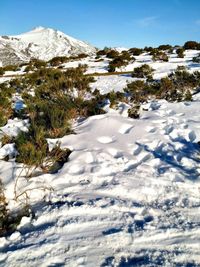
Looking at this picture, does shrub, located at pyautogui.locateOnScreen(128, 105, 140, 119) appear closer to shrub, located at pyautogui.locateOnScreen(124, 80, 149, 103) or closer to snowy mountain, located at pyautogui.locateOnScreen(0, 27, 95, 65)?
shrub, located at pyautogui.locateOnScreen(124, 80, 149, 103)

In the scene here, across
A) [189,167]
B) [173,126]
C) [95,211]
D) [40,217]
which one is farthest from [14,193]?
[173,126]

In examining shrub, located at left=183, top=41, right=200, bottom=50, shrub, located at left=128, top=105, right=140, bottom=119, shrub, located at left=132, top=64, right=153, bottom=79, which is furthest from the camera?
shrub, located at left=183, top=41, right=200, bottom=50

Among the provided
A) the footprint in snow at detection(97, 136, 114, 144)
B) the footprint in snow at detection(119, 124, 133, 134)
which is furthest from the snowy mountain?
the footprint in snow at detection(97, 136, 114, 144)

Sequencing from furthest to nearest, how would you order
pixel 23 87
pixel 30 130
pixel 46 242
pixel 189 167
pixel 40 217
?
1. pixel 23 87
2. pixel 30 130
3. pixel 189 167
4. pixel 40 217
5. pixel 46 242

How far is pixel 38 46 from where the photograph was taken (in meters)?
120

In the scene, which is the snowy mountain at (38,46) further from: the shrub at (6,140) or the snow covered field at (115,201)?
the snow covered field at (115,201)

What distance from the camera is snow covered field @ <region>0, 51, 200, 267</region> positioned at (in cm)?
374

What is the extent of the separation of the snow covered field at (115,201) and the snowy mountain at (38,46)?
86235 millimetres

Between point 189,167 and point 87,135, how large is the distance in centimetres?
258

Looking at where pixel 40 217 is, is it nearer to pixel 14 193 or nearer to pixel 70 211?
pixel 70 211

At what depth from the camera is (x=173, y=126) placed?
826 centimetres

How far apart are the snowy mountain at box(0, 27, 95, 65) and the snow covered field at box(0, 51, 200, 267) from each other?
86235 mm

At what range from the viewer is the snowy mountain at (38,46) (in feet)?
333

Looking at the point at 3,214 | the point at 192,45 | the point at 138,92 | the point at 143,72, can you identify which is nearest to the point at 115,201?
the point at 3,214
